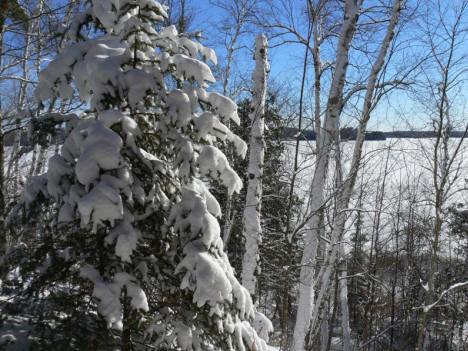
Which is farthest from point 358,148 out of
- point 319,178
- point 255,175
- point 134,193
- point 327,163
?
point 134,193

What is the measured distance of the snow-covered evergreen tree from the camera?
2.40 m

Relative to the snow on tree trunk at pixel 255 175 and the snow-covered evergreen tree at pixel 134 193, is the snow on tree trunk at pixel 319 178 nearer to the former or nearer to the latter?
the snow on tree trunk at pixel 255 175

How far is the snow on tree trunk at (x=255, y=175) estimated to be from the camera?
6.05 m

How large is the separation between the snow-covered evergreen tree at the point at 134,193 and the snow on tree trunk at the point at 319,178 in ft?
11.1

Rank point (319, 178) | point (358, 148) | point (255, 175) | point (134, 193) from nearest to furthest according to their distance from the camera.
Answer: point (134, 193)
point (255, 175)
point (319, 178)
point (358, 148)

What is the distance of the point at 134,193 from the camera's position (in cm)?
277

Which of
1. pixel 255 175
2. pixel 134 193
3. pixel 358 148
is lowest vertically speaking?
pixel 134 193

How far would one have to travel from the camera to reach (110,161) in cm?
231

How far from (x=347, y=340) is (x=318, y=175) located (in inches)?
232

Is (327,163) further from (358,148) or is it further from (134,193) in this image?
(134,193)

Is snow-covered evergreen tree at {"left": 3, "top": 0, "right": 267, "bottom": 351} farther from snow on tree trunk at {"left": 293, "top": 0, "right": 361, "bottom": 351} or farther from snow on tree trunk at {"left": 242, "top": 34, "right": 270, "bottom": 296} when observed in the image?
snow on tree trunk at {"left": 293, "top": 0, "right": 361, "bottom": 351}

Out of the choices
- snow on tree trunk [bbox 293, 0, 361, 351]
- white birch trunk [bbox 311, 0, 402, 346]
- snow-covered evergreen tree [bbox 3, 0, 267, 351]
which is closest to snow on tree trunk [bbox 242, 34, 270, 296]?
snow on tree trunk [bbox 293, 0, 361, 351]

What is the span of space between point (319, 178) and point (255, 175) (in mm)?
1308

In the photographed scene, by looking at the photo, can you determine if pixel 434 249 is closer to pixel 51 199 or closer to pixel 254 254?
pixel 254 254
